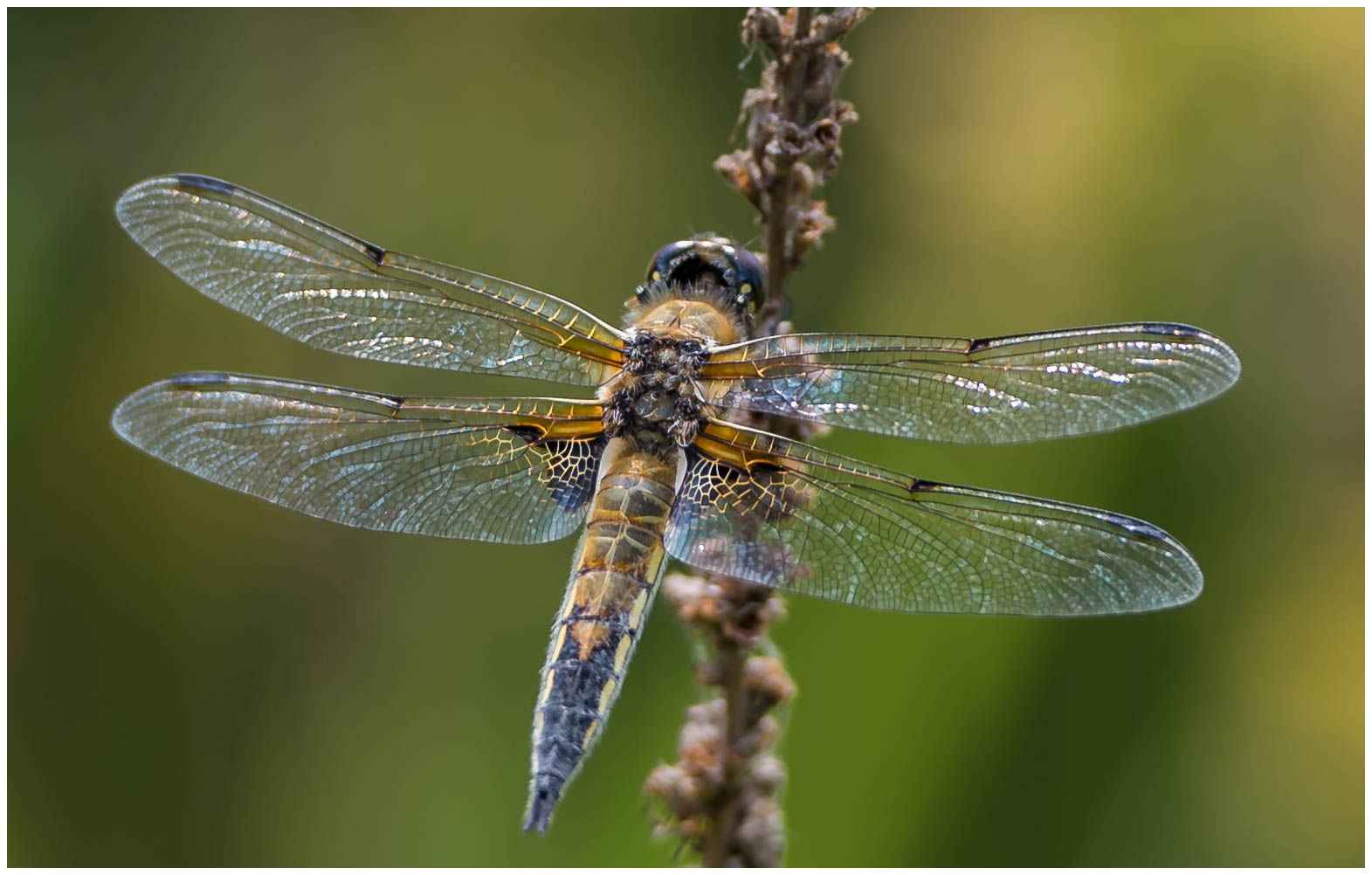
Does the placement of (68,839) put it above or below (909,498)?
below

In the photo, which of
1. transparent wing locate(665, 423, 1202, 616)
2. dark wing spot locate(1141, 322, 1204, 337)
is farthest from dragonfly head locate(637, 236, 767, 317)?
dark wing spot locate(1141, 322, 1204, 337)

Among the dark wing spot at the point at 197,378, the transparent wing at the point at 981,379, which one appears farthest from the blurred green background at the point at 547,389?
the dark wing spot at the point at 197,378

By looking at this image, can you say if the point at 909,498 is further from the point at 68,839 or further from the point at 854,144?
the point at 68,839

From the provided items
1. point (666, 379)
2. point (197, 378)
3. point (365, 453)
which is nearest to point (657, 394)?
point (666, 379)

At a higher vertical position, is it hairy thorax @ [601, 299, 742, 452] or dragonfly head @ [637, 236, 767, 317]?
dragonfly head @ [637, 236, 767, 317]

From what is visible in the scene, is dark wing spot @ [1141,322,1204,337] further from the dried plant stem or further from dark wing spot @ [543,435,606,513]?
dark wing spot @ [543,435,606,513]

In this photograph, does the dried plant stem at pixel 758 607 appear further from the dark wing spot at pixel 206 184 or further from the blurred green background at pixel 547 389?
the dark wing spot at pixel 206 184

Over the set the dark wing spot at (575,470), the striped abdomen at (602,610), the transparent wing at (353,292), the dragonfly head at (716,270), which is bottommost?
the striped abdomen at (602,610)

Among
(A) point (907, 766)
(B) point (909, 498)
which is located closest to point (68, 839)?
(A) point (907, 766)
